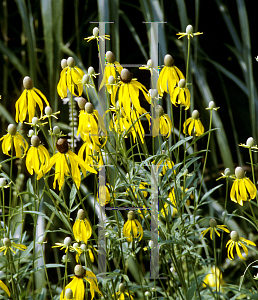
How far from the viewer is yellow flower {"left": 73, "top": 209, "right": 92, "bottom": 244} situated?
49 cm

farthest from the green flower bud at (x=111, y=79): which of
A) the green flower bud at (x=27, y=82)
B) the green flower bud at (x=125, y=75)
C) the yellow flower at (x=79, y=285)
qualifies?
the yellow flower at (x=79, y=285)

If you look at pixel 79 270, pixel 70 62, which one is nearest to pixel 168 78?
pixel 70 62

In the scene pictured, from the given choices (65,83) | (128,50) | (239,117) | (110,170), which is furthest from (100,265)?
(239,117)

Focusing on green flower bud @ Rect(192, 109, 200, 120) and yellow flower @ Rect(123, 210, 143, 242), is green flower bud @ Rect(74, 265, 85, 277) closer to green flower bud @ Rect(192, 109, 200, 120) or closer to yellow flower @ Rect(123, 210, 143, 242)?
yellow flower @ Rect(123, 210, 143, 242)

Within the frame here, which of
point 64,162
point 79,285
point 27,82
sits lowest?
point 79,285

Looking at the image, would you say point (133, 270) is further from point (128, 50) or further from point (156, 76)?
point (128, 50)

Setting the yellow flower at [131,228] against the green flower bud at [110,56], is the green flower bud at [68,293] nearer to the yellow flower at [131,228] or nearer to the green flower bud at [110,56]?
the yellow flower at [131,228]

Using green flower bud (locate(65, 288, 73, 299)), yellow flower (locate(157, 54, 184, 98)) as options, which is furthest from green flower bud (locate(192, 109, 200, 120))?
green flower bud (locate(65, 288, 73, 299))

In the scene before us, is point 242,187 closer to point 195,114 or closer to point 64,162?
point 195,114

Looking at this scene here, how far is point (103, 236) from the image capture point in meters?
0.49

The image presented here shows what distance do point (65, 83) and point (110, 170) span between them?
0.14 metres

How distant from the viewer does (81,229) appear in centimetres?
50

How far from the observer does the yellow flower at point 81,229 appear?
492 millimetres

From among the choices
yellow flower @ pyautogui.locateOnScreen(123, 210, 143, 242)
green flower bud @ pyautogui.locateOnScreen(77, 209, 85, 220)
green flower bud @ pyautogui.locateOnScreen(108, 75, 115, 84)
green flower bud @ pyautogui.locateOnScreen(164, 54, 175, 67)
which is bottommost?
yellow flower @ pyautogui.locateOnScreen(123, 210, 143, 242)
